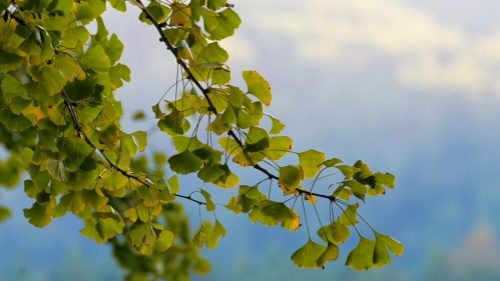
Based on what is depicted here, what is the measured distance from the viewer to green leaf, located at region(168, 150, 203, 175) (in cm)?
164

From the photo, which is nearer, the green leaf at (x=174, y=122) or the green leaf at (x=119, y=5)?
the green leaf at (x=174, y=122)

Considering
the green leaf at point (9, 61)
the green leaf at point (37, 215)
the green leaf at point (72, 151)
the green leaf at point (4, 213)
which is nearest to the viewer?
the green leaf at point (9, 61)

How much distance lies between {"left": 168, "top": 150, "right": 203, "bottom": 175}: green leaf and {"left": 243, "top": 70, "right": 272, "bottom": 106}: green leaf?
19cm

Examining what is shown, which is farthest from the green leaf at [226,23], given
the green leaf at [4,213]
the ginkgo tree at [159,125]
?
the green leaf at [4,213]

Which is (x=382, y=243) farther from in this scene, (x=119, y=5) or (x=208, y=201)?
(x=119, y=5)

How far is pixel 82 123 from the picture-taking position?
1751 millimetres

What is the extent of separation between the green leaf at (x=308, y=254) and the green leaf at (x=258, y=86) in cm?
32

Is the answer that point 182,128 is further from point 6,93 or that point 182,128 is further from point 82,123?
point 6,93

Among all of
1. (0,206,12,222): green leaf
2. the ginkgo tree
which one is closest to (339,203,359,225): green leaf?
the ginkgo tree

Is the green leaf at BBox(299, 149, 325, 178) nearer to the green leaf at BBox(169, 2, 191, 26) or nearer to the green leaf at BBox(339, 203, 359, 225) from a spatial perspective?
the green leaf at BBox(339, 203, 359, 225)

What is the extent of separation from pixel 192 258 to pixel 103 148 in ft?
7.79

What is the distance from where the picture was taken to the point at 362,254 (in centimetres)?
168

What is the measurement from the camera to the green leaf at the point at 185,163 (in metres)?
1.64

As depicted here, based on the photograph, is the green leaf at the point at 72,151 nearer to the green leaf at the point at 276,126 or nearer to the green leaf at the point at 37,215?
the green leaf at the point at 37,215
